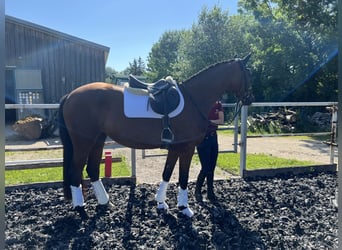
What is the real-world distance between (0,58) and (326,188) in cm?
502

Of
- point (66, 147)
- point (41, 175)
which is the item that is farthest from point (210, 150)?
point (41, 175)

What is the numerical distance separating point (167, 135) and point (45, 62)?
11980 millimetres

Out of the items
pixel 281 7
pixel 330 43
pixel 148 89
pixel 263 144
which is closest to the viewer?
pixel 148 89

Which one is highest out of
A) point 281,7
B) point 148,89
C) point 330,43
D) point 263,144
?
point 281,7

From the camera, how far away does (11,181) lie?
17.2 feet

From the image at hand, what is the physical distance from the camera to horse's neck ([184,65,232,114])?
382 centimetres

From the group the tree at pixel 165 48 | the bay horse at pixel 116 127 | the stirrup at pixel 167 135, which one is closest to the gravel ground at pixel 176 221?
the bay horse at pixel 116 127

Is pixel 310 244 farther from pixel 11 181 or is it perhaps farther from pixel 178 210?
pixel 11 181

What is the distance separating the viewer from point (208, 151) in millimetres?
4266

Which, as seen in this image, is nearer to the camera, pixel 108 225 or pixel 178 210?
pixel 108 225

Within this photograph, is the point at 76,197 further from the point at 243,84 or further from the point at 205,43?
the point at 205,43

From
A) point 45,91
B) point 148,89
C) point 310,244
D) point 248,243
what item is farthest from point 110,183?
point 45,91

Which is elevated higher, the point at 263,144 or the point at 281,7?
the point at 281,7

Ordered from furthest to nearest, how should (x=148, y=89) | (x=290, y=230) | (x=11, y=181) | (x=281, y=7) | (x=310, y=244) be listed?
(x=281, y=7)
(x=11, y=181)
(x=148, y=89)
(x=290, y=230)
(x=310, y=244)
